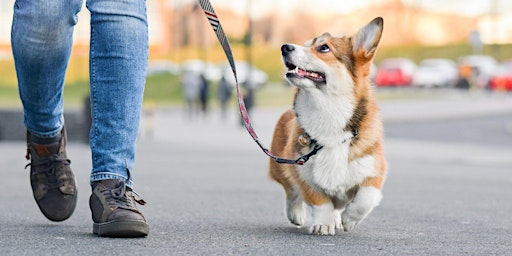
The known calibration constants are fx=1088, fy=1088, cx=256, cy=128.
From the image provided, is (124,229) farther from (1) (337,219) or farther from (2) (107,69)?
(1) (337,219)

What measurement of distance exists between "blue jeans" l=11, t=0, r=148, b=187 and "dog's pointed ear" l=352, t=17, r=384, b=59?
1114 millimetres

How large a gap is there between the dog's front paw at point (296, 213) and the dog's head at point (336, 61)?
0.68m

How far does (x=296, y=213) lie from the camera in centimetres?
529

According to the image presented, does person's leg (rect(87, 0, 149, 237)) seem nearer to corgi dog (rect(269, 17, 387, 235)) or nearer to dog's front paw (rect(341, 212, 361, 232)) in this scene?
corgi dog (rect(269, 17, 387, 235))

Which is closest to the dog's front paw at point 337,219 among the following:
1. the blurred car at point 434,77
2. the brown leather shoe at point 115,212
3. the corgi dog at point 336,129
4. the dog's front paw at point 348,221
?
the corgi dog at point 336,129

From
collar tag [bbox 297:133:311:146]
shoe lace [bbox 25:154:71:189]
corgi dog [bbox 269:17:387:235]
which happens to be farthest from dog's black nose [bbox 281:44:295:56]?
shoe lace [bbox 25:154:71:189]

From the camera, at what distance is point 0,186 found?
8211 millimetres

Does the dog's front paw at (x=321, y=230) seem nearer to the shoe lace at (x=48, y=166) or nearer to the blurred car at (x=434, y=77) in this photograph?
the shoe lace at (x=48, y=166)

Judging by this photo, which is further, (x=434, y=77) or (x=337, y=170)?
(x=434, y=77)

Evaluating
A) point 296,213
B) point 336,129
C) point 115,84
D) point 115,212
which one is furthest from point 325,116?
point 115,212

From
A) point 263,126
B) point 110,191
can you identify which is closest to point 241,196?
point 110,191

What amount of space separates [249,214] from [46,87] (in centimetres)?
184

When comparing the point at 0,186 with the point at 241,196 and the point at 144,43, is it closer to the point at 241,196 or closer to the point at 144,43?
the point at 241,196

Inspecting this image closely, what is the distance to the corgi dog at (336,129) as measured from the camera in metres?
4.77
